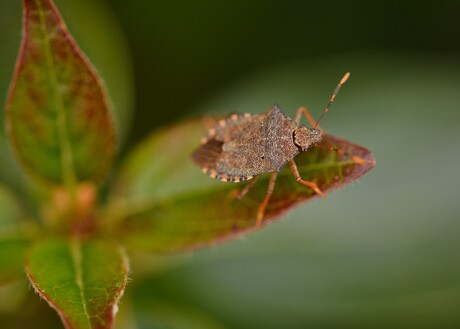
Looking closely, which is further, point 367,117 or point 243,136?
point 367,117

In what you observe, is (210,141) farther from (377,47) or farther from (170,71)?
(377,47)

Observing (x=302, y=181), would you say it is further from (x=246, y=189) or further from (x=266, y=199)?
(x=246, y=189)

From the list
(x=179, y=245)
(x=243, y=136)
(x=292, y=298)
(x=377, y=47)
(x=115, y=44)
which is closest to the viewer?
(x=179, y=245)

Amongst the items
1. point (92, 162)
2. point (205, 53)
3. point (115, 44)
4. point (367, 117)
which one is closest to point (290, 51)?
point (205, 53)

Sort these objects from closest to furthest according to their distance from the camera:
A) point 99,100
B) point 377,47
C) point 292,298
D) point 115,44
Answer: point 99,100, point 292,298, point 115,44, point 377,47

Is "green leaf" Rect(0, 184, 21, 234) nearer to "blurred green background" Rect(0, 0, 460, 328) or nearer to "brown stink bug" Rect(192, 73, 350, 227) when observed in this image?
"blurred green background" Rect(0, 0, 460, 328)

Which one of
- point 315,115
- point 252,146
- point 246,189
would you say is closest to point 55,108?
point 246,189
